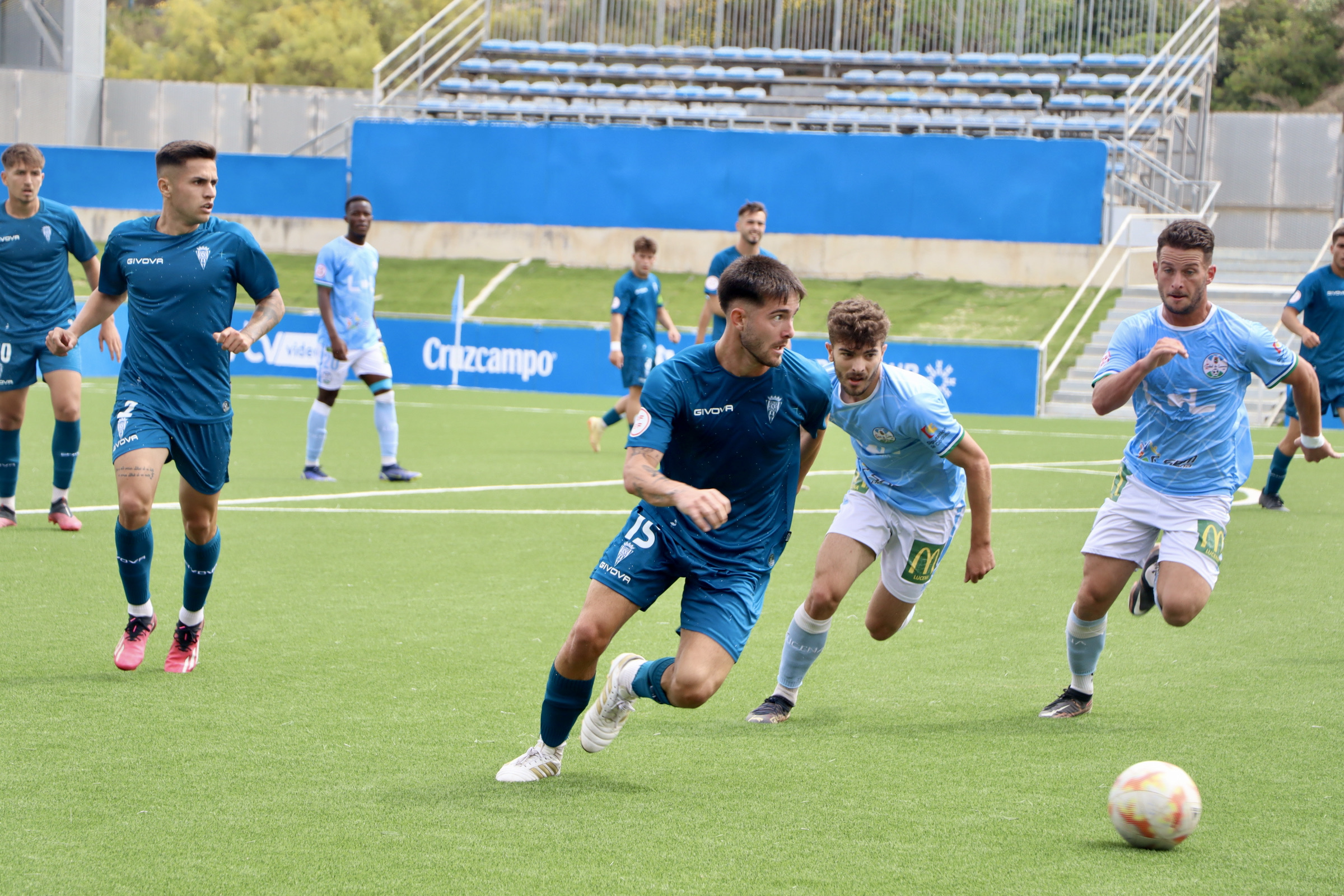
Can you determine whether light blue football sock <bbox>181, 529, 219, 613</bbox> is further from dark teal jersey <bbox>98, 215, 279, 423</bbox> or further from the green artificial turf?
dark teal jersey <bbox>98, 215, 279, 423</bbox>

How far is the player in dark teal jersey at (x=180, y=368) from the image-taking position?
607 centimetres

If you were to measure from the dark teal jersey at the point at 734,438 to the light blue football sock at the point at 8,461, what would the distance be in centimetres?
626

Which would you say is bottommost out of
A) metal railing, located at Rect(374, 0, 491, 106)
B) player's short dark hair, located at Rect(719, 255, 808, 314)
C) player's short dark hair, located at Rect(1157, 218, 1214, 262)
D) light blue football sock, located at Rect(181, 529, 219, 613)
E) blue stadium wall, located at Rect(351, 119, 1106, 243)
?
light blue football sock, located at Rect(181, 529, 219, 613)

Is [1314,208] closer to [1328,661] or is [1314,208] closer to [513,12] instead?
[513,12]

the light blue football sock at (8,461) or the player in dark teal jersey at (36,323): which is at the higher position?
the player in dark teal jersey at (36,323)

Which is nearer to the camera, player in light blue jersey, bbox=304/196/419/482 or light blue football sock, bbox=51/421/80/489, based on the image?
light blue football sock, bbox=51/421/80/489

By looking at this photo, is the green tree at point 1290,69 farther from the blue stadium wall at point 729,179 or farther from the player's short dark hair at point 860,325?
the player's short dark hair at point 860,325

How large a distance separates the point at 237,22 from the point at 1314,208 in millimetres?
46339

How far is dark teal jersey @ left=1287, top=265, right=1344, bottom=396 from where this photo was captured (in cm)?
1120

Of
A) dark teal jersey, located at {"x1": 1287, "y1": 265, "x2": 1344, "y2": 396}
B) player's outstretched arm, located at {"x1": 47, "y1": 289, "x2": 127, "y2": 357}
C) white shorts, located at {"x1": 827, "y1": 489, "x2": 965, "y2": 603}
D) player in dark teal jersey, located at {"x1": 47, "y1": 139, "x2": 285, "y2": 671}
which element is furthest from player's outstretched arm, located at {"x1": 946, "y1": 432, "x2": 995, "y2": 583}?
dark teal jersey, located at {"x1": 1287, "y1": 265, "x2": 1344, "y2": 396}

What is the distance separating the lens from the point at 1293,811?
4469 mm

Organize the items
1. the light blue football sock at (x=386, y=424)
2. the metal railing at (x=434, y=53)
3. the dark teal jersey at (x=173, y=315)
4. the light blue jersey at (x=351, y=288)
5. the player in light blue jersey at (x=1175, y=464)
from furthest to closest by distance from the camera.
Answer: the metal railing at (x=434, y=53)
the light blue football sock at (x=386, y=424)
the light blue jersey at (x=351, y=288)
the dark teal jersey at (x=173, y=315)
the player in light blue jersey at (x=1175, y=464)

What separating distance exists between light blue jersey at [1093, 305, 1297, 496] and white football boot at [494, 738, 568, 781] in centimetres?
263

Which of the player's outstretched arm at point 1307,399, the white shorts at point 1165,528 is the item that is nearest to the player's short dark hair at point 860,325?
the white shorts at point 1165,528
